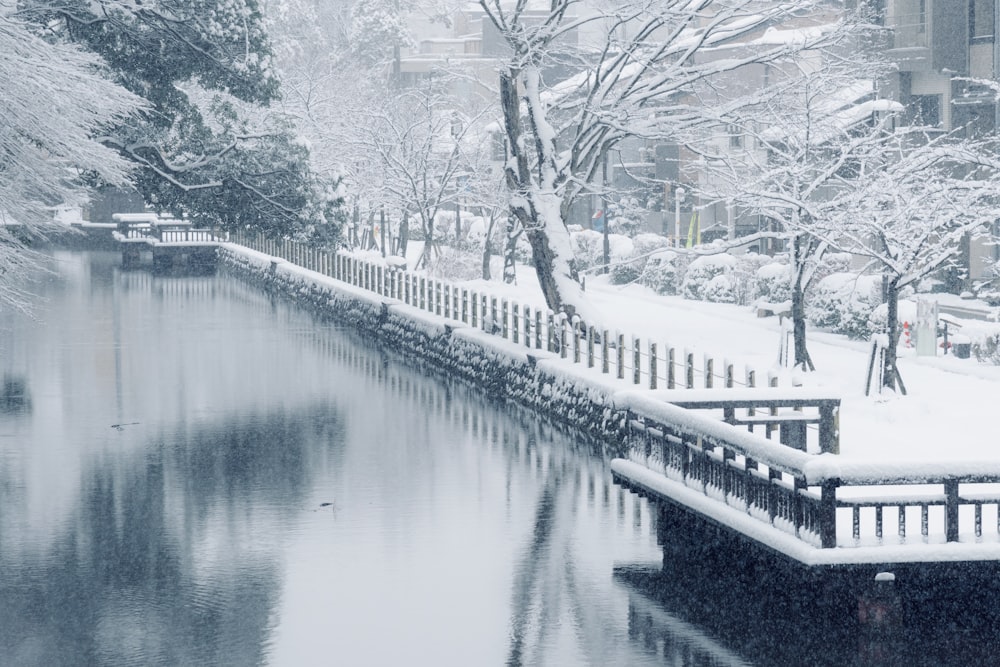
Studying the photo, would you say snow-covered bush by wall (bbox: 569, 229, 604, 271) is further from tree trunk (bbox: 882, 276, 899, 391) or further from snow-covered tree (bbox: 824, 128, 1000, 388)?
tree trunk (bbox: 882, 276, 899, 391)

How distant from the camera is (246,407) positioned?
23.7 m

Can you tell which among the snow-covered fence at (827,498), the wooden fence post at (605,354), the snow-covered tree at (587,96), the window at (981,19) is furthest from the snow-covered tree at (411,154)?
the snow-covered fence at (827,498)

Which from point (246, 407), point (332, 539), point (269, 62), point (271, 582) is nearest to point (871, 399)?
point (246, 407)

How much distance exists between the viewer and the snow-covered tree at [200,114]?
29.4 m

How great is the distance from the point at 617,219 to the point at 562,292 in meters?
35.4

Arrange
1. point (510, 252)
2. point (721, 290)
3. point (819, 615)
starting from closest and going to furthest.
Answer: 1. point (819, 615)
2. point (721, 290)
3. point (510, 252)

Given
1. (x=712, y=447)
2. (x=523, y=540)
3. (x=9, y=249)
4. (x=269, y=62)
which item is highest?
(x=269, y=62)

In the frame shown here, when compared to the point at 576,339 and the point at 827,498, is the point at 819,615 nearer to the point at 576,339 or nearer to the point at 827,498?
the point at 827,498

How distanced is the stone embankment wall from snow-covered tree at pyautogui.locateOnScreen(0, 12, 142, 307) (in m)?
6.41

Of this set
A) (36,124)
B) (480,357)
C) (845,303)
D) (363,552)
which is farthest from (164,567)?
(845,303)

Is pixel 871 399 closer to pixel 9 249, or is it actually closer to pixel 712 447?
pixel 712 447

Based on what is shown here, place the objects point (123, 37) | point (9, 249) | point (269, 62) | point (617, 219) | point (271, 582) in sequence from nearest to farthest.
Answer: point (271, 582)
point (9, 249)
point (123, 37)
point (269, 62)
point (617, 219)

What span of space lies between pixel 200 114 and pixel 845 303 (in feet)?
42.9

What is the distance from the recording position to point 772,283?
35531mm
